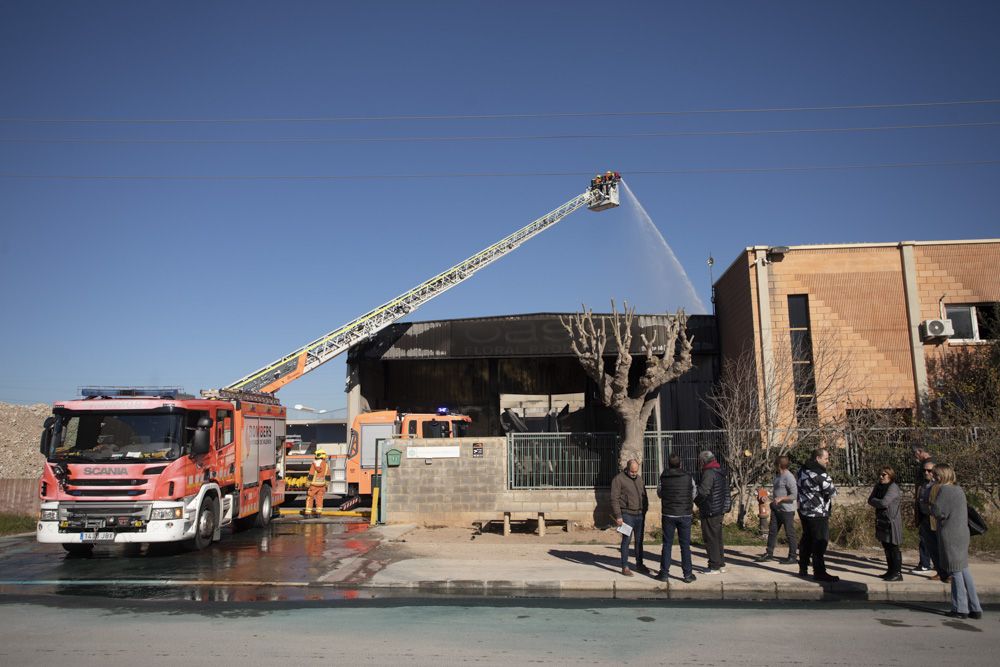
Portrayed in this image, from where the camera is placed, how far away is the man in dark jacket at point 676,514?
9.61 m

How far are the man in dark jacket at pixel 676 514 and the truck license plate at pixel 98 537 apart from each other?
860 cm

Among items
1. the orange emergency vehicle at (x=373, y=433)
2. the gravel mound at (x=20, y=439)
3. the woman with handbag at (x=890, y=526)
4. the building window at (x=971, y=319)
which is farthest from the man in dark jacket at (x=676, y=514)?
the gravel mound at (x=20, y=439)

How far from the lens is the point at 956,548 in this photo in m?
7.80

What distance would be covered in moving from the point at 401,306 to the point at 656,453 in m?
13.3

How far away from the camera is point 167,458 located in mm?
11859

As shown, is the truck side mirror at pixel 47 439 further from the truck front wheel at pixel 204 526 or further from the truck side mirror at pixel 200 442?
the truck front wheel at pixel 204 526

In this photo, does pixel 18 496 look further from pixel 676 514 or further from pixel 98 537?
pixel 676 514

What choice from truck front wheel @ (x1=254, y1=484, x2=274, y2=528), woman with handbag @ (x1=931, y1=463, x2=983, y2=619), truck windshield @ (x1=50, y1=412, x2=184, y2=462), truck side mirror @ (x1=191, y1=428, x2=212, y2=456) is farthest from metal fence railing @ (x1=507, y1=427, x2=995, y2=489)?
woman with handbag @ (x1=931, y1=463, x2=983, y2=619)

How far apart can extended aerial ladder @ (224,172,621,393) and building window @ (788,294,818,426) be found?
11316mm

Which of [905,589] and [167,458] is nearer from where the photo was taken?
[905,589]

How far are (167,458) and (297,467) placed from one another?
9.23 m

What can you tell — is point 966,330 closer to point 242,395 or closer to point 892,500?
point 892,500

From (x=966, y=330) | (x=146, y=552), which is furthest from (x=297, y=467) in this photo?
(x=966, y=330)

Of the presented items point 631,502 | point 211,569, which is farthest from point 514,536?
point 211,569
